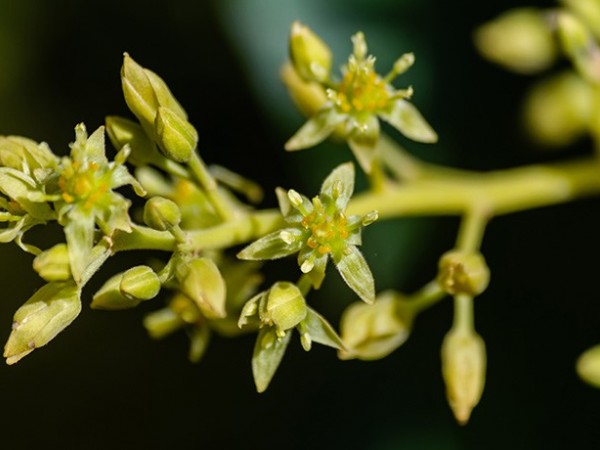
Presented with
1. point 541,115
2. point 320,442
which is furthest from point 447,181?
point 320,442

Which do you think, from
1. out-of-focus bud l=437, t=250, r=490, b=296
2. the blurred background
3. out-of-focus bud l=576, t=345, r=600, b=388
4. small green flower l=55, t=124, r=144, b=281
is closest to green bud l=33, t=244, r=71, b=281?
small green flower l=55, t=124, r=144, b=281

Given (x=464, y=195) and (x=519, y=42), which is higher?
(x=519, y=42)

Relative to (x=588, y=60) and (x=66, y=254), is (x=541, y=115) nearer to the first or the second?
(x=588, y=60)

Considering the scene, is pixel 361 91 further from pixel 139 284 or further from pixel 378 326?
pixel 139 284

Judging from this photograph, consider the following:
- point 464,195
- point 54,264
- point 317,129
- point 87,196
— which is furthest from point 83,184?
point 464,195

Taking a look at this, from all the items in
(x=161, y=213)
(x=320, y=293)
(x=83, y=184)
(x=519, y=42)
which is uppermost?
(x=83, y=184)

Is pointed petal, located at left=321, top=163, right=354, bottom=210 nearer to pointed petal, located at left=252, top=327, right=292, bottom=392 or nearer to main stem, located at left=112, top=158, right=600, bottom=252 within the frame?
main stem, located at left=112, top=158, right=600, bottom=252

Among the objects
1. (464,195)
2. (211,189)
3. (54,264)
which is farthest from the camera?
(464,195)
